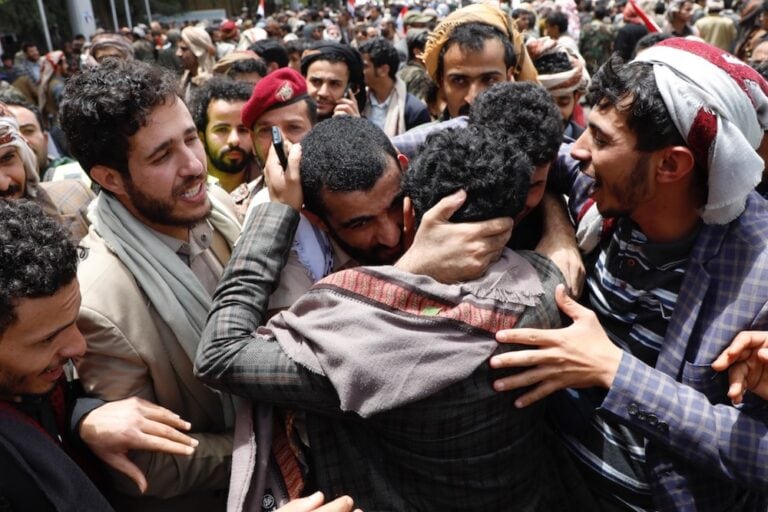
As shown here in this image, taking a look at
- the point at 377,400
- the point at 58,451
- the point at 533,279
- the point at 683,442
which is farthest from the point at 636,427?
the point at 58,451

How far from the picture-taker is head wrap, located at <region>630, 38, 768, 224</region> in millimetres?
1589

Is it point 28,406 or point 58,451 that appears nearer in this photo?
point 58,451

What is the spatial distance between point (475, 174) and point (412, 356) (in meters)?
0.48

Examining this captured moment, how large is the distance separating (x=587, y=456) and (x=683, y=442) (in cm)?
35

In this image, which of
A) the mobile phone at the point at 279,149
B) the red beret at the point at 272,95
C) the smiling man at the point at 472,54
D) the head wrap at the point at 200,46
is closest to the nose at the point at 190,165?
the mobile phone at the point at 279,149

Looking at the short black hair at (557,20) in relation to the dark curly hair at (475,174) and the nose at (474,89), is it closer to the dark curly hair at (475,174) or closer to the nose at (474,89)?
the nose at (474,89)

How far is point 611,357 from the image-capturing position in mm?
1602

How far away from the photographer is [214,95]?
3646mm

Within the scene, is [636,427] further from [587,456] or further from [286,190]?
[286,190]

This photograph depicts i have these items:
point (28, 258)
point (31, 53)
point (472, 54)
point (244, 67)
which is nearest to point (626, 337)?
point (472, 54)

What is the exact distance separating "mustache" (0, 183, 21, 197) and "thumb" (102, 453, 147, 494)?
1.47 m

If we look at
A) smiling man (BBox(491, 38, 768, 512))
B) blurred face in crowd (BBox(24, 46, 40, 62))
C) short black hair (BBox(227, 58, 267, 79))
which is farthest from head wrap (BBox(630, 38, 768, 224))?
blurred face in crowd (BBox(24, 46, 40, 62))

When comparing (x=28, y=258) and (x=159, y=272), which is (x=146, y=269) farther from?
(x=28, y=258)

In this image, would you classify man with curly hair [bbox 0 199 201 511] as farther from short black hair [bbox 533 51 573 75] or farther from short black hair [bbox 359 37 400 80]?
short black hair [bbox 359 37 400 80]
